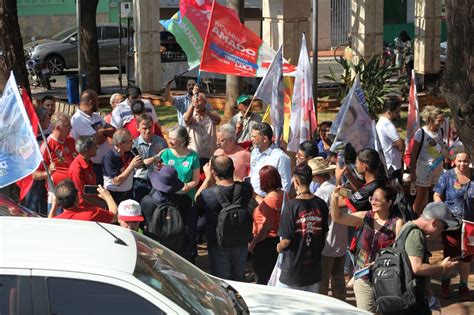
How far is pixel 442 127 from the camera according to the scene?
11609mm

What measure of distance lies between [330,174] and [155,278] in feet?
12.2

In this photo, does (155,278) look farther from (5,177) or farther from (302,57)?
(302,57)

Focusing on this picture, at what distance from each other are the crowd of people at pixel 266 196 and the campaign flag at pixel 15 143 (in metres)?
0.38

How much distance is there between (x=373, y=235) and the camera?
734 cm

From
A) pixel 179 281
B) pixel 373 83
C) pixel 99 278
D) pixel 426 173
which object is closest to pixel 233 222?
pixel 179 281

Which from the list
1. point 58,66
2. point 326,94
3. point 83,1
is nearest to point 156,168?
point 326,94

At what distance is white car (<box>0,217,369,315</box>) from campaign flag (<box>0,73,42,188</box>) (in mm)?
2206

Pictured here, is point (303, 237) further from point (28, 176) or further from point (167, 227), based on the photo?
point (28, 176)

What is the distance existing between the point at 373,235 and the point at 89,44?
1512 cm

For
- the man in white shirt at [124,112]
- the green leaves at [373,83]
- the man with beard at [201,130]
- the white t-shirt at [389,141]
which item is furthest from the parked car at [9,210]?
the green leaves at [373,83]

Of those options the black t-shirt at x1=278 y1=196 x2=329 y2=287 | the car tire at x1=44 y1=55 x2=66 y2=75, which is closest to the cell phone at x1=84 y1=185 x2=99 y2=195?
the black t-shirt at x1=278 y1=196 x2=329 y2=287

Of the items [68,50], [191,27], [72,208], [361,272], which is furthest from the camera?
[68,50]

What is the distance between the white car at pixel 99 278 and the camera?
4.91 m

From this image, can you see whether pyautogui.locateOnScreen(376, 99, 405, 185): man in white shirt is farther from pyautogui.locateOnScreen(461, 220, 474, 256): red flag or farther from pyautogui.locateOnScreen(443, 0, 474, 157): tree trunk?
pyautogui.locateOnScreen(443, 0, 474, 157): tree trunk
